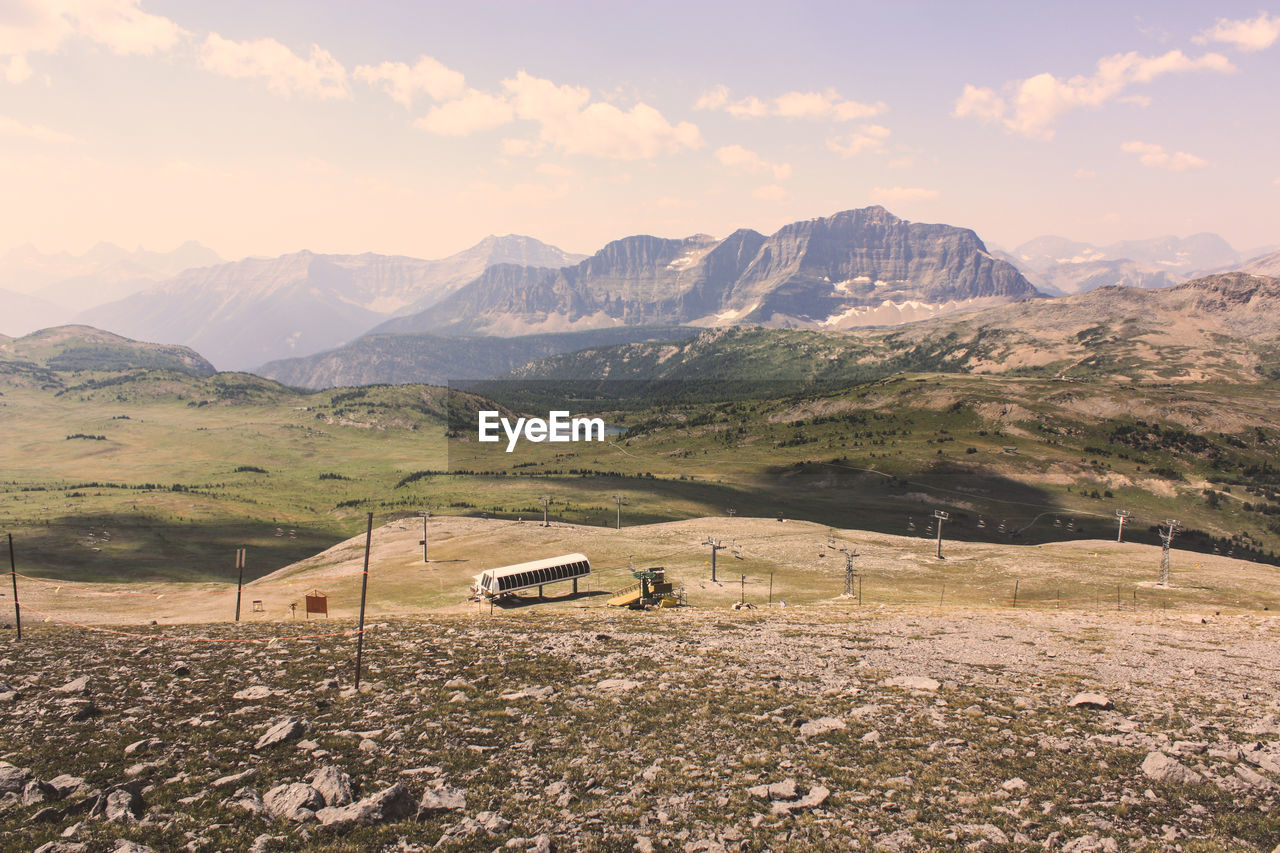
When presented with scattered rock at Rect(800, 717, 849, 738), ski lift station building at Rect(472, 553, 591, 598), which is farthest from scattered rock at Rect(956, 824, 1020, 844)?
ski lift station building at Rect(472, 553, 591, 598)

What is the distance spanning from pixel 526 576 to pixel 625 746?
38678 millimetres

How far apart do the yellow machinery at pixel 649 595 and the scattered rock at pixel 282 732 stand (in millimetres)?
33863

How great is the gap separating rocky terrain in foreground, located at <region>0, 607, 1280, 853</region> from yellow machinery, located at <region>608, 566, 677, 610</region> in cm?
2067

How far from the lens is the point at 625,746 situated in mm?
18844

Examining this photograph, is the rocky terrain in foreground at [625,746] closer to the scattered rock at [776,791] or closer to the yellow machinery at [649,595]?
the scattered rock at [776,791]

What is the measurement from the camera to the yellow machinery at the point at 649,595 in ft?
170

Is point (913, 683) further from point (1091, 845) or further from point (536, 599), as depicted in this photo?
point (536, 599)

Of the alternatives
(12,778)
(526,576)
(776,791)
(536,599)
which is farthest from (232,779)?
(536,599)

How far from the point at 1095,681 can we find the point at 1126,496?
6890 inches

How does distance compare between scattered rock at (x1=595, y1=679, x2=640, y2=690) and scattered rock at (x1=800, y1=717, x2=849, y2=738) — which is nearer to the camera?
scattered rock at (x1=800, y1=717, x2=849, y2=738)

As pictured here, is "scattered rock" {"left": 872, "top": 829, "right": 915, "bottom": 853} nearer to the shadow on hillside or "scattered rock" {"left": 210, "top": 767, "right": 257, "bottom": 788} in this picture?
"scattered rock" {"left": 210, "top": 767, "right": 257, "bottom": 788}

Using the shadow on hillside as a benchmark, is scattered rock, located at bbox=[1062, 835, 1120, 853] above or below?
above

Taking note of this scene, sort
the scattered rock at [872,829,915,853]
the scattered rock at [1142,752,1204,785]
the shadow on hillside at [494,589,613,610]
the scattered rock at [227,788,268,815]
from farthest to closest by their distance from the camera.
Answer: the shadow on hillside at [494,589,613,610] → the scattered rock at [1142,752,1204,785] → the scattered rock at [227,788,268,815] → the scattered rock at [872,829,915,853]

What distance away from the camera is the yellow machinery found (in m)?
51.7
